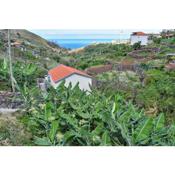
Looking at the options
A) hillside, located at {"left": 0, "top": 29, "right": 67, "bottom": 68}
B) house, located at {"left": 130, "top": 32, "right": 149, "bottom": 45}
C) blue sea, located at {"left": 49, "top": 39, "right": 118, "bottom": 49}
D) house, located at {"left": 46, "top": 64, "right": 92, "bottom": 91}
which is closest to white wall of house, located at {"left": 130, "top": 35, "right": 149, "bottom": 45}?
house, located at {"left": 130, "top": 32, "right": 149, "bottom": 45}

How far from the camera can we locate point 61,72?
174 inches

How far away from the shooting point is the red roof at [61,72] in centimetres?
439

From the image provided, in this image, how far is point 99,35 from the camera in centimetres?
423

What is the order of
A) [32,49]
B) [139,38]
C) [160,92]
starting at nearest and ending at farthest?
[160,92]
[139,38]
[32,49]

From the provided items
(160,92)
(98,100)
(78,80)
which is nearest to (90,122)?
(98,100)

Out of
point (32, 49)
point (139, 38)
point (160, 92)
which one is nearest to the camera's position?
point (160, 92)

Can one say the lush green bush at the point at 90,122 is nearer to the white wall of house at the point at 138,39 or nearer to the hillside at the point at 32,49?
the hillside at the point at 32,49

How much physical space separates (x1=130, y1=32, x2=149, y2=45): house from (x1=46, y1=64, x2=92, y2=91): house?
1.86 feet

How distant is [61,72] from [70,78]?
111 millimetres

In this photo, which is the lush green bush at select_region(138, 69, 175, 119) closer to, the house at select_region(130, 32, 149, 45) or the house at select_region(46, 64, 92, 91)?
the house at select_region(130, 32, 149, 45)

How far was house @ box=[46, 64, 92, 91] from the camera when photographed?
437 centimetres

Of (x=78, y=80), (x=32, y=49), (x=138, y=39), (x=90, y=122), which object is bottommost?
(x=90, y=122)

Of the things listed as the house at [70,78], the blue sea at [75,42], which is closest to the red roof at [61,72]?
the house at [70,78]

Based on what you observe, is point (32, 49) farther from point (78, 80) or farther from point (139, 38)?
point (139, 38)
